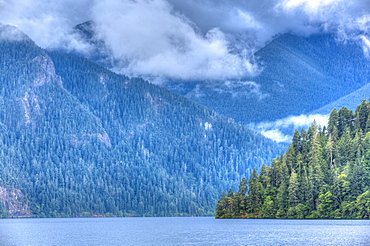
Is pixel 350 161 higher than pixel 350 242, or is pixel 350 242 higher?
pixel 350 161

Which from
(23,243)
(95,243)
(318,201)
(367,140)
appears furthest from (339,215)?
(23,243)

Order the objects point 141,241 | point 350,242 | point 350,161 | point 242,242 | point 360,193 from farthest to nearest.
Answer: point 350,161 < point 360,193 < point 141,241 < point 242,242 < point 350,242

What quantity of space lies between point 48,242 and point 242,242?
1677 inches

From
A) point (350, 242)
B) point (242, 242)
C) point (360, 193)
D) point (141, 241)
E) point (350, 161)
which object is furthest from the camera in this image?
point (350, 161)

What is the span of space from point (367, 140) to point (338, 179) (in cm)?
1752

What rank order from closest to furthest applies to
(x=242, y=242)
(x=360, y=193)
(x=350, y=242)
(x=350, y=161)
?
(x=350, y=242) → (x=242, y=242) → (x=360, y=193) → (x=350, y=161)

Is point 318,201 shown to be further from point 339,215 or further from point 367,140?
point 367,140

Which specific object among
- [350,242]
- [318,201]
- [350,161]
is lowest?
[350,242]

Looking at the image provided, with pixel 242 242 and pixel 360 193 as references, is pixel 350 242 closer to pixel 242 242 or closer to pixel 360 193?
pixel 242 242

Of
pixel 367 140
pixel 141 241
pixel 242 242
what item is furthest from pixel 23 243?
pixel 367 140

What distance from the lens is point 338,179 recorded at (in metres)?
191

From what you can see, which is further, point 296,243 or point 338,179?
point 338,179

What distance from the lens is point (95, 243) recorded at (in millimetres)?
119250

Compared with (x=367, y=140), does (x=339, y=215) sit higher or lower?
lower
